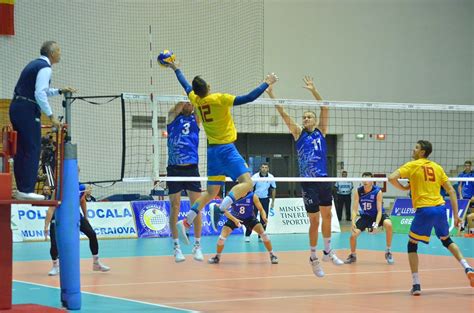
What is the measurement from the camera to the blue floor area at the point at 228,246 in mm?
18109

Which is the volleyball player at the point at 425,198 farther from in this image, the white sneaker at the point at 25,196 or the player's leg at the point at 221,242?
the player's leg at the point at 221,242

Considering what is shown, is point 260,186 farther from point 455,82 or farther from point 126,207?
point 455,82

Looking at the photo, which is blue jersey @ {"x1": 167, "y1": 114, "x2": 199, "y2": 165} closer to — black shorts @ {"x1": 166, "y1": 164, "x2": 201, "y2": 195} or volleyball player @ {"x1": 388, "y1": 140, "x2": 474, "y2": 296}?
black shorts @ {"x1": 166, "y1": 164, "x2": 201, "y2": 195}

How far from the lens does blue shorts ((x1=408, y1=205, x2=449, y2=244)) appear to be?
11102mm

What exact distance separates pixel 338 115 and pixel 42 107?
76.0 feet

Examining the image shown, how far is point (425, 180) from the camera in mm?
11188

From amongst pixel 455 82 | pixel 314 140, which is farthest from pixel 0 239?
pixel 455 82

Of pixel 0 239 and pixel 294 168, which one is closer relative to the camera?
pixel 0 239

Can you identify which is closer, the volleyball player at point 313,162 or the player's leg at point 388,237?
the volleyball player at point 313,162

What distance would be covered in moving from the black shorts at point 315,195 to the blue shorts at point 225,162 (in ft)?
6.06

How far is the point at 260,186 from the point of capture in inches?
898

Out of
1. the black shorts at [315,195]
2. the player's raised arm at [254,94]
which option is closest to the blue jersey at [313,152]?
the black shorts at [315,195]

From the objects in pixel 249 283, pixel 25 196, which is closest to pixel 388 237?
pixel 249 283

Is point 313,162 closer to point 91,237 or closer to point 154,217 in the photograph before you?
point 91,237
